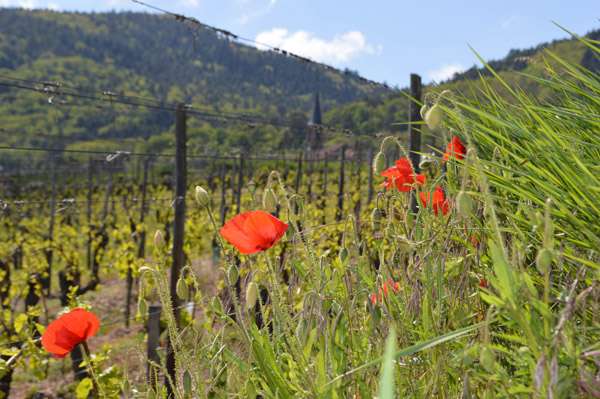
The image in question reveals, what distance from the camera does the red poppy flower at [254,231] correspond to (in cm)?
75

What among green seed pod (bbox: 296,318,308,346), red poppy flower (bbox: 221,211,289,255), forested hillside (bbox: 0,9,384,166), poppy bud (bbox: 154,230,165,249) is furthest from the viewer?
forested hillside (bbox: 0,9,384,166)

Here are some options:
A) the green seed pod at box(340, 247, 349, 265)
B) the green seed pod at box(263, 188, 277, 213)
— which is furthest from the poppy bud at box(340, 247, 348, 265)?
the green seed pod at box(263, 188, 277, 213)

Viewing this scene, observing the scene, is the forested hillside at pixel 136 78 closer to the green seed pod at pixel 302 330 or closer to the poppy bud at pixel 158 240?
the poppy bud at pixel 158 240

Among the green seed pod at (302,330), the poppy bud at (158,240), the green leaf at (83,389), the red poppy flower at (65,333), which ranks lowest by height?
the green leaf at (83,389)

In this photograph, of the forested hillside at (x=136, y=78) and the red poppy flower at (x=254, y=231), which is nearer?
the red poppy flower at (x=254, y=231)

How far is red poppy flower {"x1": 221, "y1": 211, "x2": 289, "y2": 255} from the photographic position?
2.45ft

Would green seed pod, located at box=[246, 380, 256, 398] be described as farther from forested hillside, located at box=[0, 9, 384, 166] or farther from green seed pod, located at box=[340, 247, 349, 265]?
forested hillside, located at box=[0, 9, 384, 166]

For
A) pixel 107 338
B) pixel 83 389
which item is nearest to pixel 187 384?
pixel 83 389

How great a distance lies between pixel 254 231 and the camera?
0.75 metres

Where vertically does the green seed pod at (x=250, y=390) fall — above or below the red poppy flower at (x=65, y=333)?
above

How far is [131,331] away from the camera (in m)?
7.68

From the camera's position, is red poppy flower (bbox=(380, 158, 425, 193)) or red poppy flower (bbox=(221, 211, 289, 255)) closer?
red poppy flower (bbox=(221, 211, 289, 255))

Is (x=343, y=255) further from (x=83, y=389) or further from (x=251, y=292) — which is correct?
(x=83, y=389)

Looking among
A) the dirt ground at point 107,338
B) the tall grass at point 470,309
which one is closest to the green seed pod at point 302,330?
the tall grass at point 470,309
